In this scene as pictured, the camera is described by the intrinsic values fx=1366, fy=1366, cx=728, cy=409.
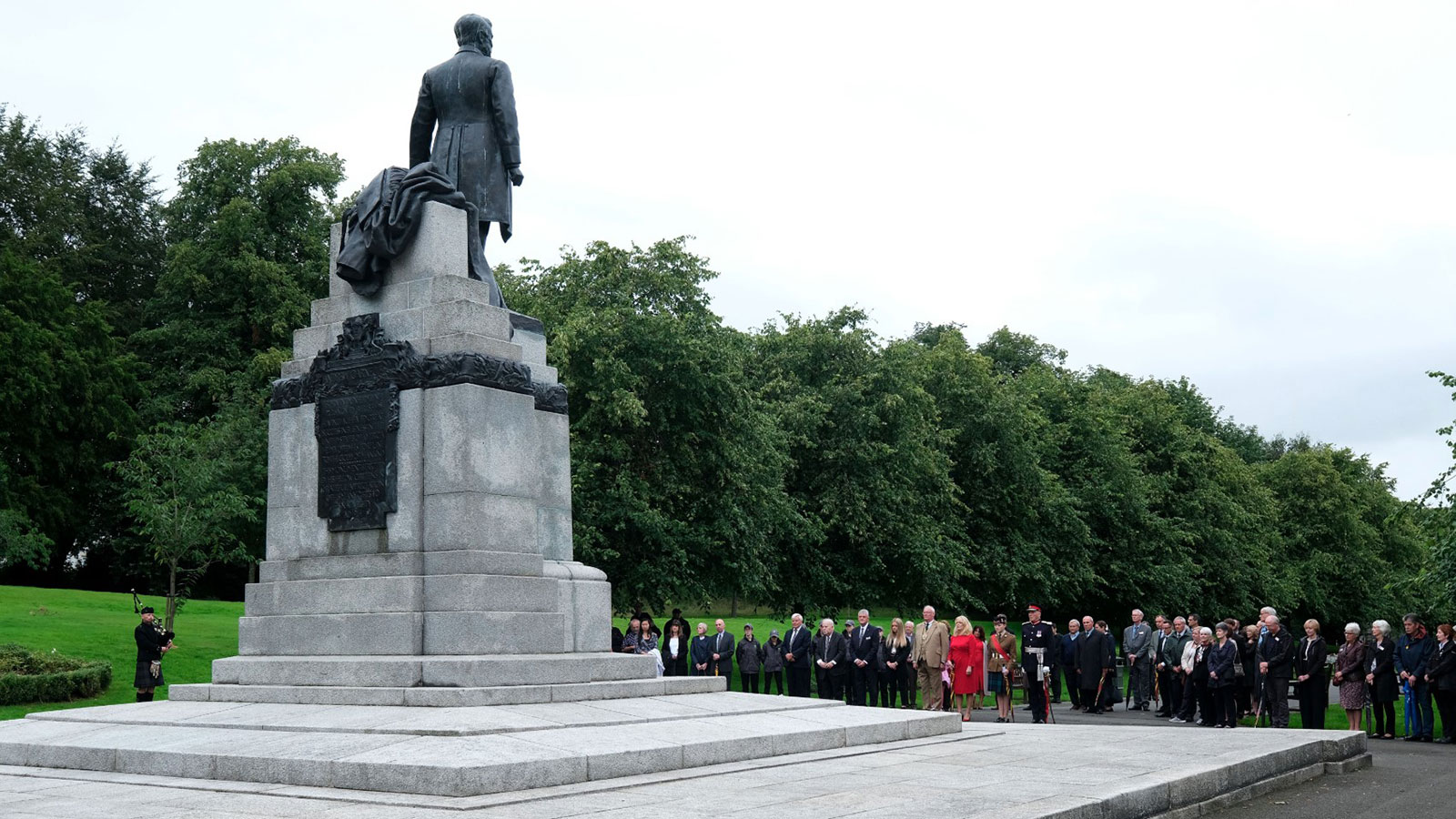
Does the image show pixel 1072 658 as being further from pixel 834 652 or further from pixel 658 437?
pixel 658 437

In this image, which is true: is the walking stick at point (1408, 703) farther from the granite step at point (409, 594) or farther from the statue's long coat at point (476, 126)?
the statue's long coat at point (476, 126)

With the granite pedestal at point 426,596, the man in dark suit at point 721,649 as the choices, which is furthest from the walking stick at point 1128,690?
the granite pedestal at point 426,596

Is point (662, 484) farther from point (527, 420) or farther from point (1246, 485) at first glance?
point (1246, 485)

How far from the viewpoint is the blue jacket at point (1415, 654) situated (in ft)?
65.4

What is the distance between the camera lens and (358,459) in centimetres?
1306

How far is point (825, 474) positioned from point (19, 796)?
28.6 m

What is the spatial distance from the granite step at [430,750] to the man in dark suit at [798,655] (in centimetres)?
1272

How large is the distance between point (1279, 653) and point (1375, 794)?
27.2 feet

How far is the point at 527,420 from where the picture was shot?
43.9 feet

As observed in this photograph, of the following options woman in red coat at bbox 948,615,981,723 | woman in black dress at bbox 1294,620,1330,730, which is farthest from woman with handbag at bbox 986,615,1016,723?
woman in black dress at bbox 1294,620,1330,730

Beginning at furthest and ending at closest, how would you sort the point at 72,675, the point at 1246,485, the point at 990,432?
→ the point at 1246,485 < the point at 990,432 < the point at 72,675

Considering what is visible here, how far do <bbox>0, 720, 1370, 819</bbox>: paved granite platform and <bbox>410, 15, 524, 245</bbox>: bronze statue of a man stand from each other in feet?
20.4

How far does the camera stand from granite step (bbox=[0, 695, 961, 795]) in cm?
888

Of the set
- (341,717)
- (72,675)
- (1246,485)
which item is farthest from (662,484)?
(1246,485)
